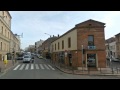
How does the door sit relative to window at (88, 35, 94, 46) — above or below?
below

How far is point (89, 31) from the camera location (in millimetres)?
25781

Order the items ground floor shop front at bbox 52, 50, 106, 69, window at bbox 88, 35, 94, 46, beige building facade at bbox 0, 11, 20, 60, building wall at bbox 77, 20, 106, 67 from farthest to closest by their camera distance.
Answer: beige building facade at bbox 0, 11, 20, 60 → window at bbox 88, 35, 94, 46 → building wall at bbox 77, 20, 106, 67 → ground floor shop front at bbox 52, 50, 106, 69

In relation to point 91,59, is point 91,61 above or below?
below

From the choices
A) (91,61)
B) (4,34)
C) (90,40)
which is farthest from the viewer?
(4,34)

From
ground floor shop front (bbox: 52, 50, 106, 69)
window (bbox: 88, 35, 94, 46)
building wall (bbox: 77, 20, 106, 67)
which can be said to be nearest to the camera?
ground floor shop front (bbox: 52, 50, 106, 69)

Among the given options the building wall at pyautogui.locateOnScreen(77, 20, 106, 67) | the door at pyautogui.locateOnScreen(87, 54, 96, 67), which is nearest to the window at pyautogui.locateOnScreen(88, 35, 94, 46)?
the building wall at pyautogui.locateOnScreen(77, 20, 106, 67)

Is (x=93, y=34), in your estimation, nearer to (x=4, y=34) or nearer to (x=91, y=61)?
(x=91, y=61)

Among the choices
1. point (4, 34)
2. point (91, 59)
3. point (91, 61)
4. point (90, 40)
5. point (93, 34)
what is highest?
point (4, 34)

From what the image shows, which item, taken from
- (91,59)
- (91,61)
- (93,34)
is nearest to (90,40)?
(93,34)

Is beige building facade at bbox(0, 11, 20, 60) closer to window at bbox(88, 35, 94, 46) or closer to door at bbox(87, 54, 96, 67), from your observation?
window at bbox(88, 35, 94, 46)

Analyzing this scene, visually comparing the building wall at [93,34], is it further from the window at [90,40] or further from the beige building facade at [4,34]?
the beige building facade at [4,34]
